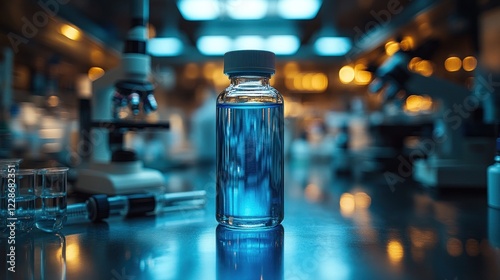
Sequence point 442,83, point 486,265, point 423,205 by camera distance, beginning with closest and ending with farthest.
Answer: point 486,265 → point 423,205 → point 442,83

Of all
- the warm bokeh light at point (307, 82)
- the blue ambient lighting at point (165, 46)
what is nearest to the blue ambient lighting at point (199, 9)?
the blue ambient lighting at point (165, 46)

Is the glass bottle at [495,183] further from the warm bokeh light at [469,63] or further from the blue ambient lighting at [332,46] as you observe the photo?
the blue ambient lighting at [332,46]

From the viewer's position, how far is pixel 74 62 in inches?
71.9

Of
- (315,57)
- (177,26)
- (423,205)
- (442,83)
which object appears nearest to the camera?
(423,205)

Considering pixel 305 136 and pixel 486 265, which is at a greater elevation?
pixel 305 136

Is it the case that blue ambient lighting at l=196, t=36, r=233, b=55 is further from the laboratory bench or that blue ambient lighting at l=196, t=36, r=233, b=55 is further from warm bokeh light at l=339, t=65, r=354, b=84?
the laboratory bench

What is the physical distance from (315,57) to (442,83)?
1114mm

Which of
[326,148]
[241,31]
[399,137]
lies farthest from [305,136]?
[241,31]

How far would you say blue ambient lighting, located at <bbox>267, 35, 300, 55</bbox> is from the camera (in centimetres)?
181

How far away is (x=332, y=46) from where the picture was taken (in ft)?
6.44

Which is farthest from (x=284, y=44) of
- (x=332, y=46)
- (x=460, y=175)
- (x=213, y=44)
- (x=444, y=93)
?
(x=460, y=175)

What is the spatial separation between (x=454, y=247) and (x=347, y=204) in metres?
0.37

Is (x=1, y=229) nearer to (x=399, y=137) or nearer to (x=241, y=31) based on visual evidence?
(x=241, y=31)

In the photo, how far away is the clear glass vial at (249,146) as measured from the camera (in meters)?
0.61
